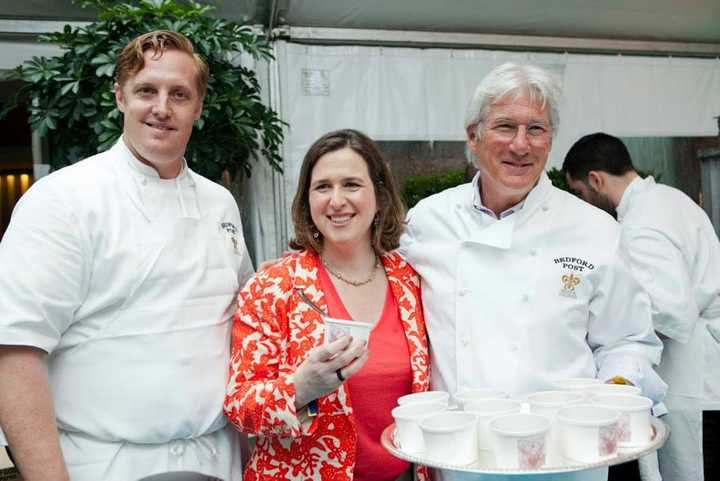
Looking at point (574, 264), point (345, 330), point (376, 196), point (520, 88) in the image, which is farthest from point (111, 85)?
point (574, 264)

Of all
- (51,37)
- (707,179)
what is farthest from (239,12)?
(707,179)

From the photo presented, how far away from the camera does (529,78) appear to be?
6.54 feet

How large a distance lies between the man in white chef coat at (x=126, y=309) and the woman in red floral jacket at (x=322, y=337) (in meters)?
0.13

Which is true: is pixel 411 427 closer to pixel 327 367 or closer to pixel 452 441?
pixel 452 441

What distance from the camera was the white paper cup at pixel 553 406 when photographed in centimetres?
147

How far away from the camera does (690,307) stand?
120 inches

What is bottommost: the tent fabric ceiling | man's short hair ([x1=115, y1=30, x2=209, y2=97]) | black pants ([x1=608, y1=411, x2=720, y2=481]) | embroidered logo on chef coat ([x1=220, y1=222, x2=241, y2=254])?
black pants ([x1=608, y1=411, x2=720, y2=481])

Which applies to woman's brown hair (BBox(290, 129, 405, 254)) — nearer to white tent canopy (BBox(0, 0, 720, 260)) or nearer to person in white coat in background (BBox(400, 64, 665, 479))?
person in white coat in background (BBox(400, 64, 665, 479))

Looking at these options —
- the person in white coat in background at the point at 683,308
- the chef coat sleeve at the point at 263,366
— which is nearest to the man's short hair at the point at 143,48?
the chef coat sleeve at the point at 263,366

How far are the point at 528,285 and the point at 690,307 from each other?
1477 mm

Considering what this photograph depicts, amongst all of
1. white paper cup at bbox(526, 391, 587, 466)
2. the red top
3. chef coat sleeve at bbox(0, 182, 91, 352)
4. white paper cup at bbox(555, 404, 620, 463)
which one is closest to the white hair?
the red top

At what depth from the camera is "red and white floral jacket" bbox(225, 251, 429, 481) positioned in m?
1.81

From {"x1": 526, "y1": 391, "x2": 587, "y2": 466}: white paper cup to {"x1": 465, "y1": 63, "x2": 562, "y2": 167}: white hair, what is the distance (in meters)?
0.83

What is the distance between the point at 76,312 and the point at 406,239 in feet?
3.57
